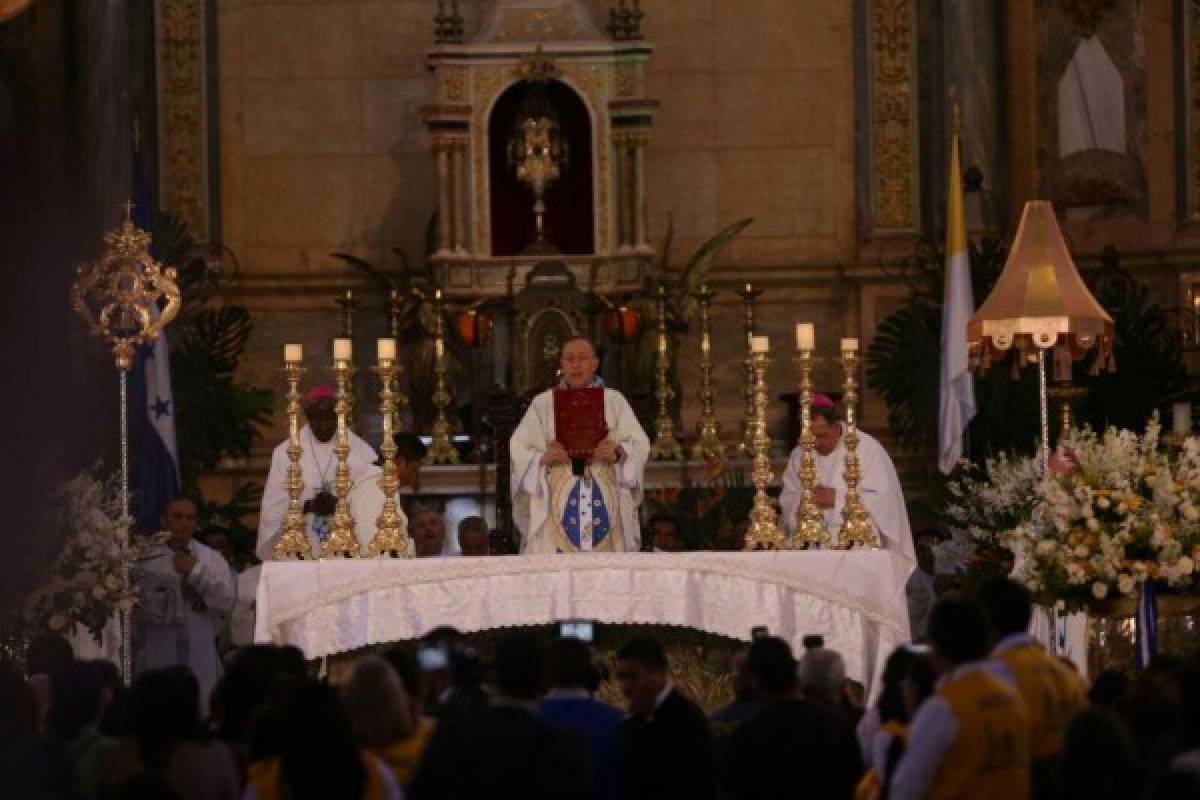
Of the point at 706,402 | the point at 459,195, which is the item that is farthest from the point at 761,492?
the point at 459,195

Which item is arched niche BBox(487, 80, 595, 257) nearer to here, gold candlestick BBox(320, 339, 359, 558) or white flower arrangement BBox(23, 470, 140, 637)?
gold candlestick BBox(320, 339, 359, 558)

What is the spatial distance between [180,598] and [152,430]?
268 cm

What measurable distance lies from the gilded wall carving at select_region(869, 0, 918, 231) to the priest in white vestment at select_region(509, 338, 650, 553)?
25.1 ft

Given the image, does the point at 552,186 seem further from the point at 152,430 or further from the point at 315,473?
the point at 315,473

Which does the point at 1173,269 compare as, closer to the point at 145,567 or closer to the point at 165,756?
the point at 145,567

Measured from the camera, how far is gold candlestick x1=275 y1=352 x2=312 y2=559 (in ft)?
57.0

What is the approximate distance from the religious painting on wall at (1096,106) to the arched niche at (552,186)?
3.71 meters

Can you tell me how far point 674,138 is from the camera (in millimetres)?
25516

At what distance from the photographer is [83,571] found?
54.4 feet

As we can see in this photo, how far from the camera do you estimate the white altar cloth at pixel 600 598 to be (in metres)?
16.5

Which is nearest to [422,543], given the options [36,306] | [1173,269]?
[36,306]

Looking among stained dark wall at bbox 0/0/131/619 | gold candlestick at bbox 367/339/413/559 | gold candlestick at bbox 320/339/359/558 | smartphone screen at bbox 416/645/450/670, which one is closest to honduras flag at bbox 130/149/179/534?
stained dark wall at bbox 0/0/131/619

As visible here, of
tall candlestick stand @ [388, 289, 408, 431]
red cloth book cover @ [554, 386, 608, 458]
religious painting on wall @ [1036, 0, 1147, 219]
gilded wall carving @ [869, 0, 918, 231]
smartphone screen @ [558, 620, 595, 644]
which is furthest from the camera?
gilded wall carving @ [869, 0, 918, 231]

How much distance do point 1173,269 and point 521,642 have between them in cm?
1506
